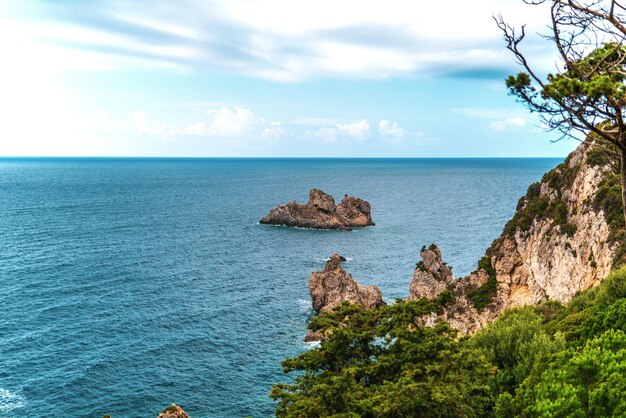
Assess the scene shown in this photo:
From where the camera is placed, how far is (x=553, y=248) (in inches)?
2168

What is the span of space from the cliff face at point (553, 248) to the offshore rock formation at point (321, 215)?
279 feet

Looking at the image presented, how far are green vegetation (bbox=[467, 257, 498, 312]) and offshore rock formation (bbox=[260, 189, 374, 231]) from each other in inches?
3386

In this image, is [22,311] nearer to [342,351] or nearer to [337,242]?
[342,351]

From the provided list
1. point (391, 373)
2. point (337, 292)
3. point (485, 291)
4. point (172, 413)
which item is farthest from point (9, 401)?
point (485, 291)

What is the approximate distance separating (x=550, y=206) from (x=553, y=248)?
6.89 m

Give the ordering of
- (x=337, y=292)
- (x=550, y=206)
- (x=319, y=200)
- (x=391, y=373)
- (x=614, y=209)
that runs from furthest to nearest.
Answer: (x=319, y=200) → (x=337, y=292) → (x=550, y=206) → (x=614, y=209) → (x=391, y=373)

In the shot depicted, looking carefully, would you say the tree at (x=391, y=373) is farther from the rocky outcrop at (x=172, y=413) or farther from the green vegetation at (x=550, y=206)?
the green vegetation at (x=550, y=206)

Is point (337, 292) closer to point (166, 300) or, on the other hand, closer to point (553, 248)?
point (166, 300)

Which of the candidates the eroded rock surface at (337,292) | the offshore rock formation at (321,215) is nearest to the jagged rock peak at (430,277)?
the eroded rock surface at (337,292)

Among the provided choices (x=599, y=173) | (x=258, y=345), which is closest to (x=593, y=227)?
(x=599, y=173)

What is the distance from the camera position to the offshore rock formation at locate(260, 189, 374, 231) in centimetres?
15000

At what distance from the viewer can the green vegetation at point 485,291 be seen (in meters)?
59.8

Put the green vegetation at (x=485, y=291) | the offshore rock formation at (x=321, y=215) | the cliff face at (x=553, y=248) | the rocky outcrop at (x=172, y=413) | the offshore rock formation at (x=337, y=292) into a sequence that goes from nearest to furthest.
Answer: the rocky outcrop at (x=172, y=413), the cliff face at (x=553, y=248), the green vegetation at (x=485, y=291), the offshore rock formation at (x=337, y=292), the offshore rock formation at (x=321, y=215)

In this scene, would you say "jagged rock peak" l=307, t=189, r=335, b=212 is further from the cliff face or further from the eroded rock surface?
the cliff face
